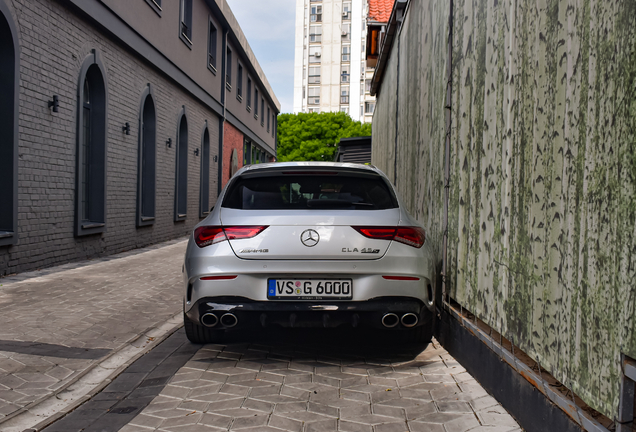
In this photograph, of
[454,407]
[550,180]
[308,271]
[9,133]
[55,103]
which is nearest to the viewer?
[550,180]

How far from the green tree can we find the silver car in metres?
63.4

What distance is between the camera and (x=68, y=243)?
9.97 meters

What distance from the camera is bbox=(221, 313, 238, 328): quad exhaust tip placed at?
4145mm

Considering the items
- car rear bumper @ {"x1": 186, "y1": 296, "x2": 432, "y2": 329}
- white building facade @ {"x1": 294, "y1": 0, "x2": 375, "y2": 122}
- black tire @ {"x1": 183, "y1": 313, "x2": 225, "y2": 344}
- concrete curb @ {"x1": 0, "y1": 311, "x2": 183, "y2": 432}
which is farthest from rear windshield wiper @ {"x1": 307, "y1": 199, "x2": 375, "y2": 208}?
white building facade @ {"x1": 294, "y1": 0, "x2": 375, "y2": 122}

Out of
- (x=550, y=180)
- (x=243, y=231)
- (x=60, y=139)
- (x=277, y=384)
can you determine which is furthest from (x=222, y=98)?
(x=550, y=180)

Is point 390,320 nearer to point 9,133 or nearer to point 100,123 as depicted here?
point 9,133

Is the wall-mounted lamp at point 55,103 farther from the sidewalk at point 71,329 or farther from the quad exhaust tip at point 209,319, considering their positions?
the quad exhaust tip at point 209,319

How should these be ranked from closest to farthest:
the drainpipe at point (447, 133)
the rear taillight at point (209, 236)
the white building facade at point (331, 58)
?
the rear taillight at point (209, 236)
the drainpipe at point (447, 133)
the white building facade at point (331, 58)

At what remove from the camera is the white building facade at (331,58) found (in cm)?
8317

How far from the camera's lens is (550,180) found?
2777 millimetres

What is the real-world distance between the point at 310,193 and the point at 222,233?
0.81 meters

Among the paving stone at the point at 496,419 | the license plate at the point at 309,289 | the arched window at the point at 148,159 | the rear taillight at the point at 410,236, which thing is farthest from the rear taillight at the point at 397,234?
the arched window at the point at 148,159

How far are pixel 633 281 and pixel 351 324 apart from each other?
2.31 meters

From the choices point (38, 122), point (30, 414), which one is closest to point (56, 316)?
point (30, 414)
